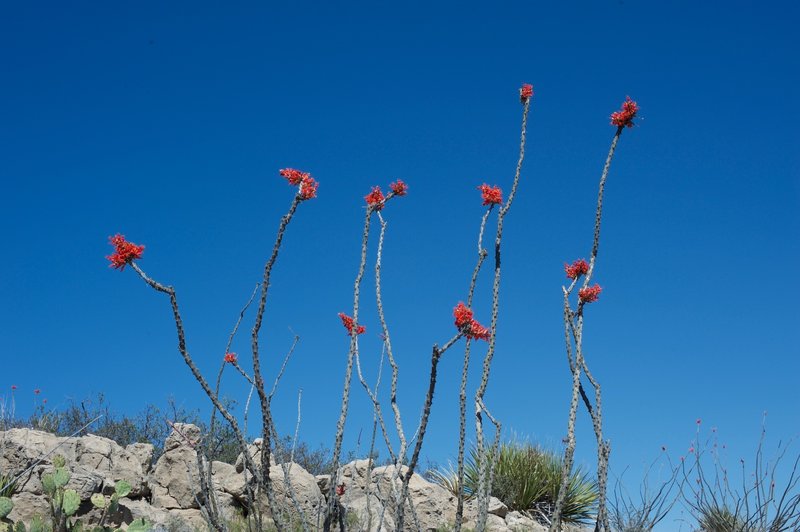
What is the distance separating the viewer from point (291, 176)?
487cm

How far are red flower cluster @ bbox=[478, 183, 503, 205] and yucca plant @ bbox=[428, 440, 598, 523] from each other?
257 inches

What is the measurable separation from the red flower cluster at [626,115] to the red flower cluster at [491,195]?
95 cm

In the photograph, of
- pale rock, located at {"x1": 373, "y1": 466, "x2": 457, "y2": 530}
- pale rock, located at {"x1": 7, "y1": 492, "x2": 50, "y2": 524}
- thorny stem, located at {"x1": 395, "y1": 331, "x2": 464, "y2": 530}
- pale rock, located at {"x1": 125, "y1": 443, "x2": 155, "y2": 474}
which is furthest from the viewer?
pale rock, located at {"x1": 125, "y1": 443, "x2": 155, "y2": 474}

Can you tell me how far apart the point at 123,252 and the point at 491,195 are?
2.48 m

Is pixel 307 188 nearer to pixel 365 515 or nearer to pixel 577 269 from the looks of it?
pixel 577 269

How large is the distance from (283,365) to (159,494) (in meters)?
5.20

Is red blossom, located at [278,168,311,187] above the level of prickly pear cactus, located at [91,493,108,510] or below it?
above

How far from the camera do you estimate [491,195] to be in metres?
5.57

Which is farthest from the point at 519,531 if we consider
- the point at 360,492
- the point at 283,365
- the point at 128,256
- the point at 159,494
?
the point at 128,256

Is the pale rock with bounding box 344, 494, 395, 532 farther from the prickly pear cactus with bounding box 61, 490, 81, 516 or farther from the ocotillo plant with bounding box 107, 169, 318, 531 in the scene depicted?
the ocotillo plant with bounding box 107, 169, 318, 531

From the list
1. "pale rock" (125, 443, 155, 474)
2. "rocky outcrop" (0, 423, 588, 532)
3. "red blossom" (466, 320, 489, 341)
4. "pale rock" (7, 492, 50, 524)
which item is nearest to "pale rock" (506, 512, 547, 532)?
"rocky outcrop" (0, 423, 588, 532)

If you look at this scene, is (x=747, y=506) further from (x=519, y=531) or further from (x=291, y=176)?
(x=291, y=176)

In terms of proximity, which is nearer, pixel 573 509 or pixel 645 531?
pixel 645 531

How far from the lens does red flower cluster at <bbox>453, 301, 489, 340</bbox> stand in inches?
170
